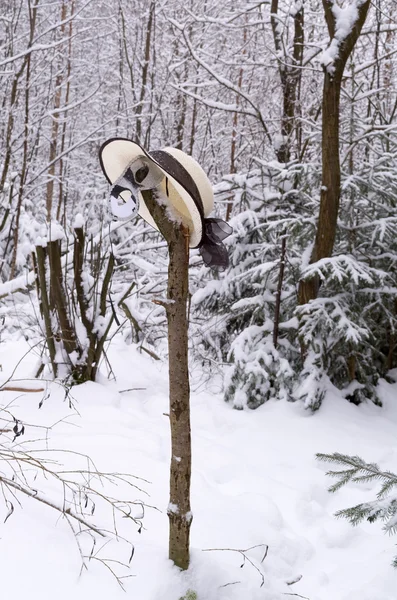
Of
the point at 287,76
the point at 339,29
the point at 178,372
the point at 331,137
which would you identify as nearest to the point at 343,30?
the point at 339,29

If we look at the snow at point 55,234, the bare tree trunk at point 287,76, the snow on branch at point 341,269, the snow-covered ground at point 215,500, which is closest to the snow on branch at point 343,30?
the bare tree trunk at point 287,76

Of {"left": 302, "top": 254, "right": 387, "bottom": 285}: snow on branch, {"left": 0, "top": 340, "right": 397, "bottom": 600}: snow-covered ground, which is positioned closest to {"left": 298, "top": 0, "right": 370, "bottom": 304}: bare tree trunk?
{"left": 302, "top": 254, "right": 387, "bottom": 285}: snow on branch

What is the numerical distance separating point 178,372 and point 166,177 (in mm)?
644

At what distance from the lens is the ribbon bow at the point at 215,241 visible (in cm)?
171

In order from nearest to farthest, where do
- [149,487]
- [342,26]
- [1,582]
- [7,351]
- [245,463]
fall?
[1,582]
[149,487]
[245,463]
[342,26]
[7,351]

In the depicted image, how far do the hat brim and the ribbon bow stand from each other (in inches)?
1.4

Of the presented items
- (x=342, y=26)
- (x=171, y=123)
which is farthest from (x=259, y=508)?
(x=171, y=123)

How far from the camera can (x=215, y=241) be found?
173 cm

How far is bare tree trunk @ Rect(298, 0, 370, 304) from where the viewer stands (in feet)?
14.1

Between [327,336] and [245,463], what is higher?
[327,336]

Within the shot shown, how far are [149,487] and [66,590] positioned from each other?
115cm

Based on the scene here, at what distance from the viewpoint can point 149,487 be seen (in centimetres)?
268

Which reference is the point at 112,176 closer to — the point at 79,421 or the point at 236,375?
the point at 79,421

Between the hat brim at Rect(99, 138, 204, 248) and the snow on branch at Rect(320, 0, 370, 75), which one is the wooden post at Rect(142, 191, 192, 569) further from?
the snow on branch at Rect(320, 0, 370, 75)
